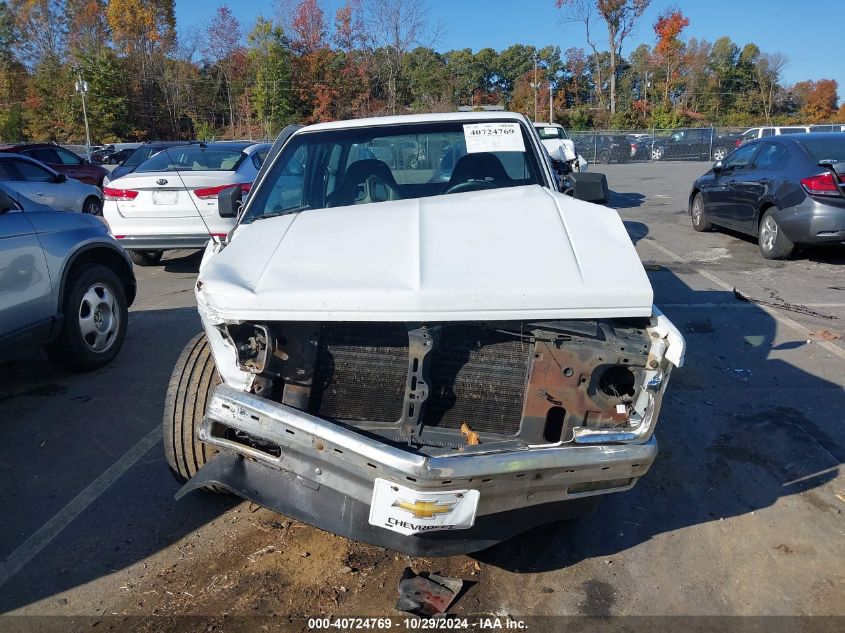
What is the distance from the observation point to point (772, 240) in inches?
361

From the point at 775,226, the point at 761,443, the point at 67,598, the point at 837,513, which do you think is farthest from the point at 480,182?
the point at 775,226

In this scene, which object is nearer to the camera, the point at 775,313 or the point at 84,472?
the point at 84,472

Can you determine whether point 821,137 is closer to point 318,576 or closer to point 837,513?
point 837,513

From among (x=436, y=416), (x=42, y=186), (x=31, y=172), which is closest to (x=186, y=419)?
(x=436, y=416)

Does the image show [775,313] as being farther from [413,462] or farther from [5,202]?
[5,202]

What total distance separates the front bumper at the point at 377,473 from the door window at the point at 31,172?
35.4 feet

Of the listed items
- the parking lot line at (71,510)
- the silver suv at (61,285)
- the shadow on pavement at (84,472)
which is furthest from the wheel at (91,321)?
the parking lot line at (71,510)

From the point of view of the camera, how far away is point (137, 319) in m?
6.96

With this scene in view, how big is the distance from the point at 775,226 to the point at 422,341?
8222 mm

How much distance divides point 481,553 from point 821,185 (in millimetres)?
7692

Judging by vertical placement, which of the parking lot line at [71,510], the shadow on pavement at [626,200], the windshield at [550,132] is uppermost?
the windshield at [550,132]

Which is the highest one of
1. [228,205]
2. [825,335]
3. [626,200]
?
[228,205]

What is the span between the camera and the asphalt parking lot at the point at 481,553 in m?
2.79

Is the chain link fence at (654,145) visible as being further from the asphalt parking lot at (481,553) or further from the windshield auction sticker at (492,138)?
the windshield auction sticker at (492,138)
